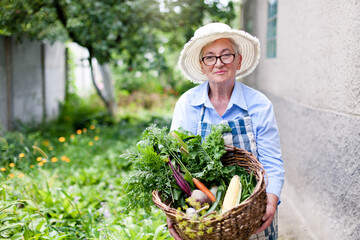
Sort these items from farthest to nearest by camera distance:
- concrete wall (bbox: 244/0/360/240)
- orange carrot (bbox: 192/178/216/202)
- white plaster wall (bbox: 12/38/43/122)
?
white plaster wall (bbox: 12/38/43/122)
concrete wall (bbox: 244/0/360/240)
orange carrot (bbox: 192/178/216/202)

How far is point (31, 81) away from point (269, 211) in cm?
647

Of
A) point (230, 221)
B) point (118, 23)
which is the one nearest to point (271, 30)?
point (118, 23)

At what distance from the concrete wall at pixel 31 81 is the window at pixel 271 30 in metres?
4.13

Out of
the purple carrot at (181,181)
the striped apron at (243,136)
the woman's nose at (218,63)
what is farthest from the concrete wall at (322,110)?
the purple carrot at (181,181)

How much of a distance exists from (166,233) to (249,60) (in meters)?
1.59

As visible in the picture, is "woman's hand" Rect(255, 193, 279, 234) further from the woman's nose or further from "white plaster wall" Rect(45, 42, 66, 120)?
"white plaster wall" Rect(45, 42, 66, 120)

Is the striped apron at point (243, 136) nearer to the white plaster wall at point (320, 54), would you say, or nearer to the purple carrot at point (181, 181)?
the purple carrot at point (181, 181)

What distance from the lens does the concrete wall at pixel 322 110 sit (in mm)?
2783

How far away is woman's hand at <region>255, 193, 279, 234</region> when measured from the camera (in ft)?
6.70

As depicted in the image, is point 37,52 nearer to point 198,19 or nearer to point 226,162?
point 198,19

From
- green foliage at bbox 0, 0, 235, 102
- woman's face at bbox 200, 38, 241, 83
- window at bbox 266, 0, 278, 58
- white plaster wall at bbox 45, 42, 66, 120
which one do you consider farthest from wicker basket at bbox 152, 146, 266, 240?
white plaster wall at bbox 45, 42, 66, 120

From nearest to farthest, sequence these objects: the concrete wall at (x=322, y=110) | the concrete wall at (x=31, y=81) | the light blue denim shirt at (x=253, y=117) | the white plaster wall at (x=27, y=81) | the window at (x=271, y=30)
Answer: the light blue denim shirt at (x=253, y=117), the concrete wall at (x=322, y=110), the window at (x=271, y=30), the concrete wall at (x=31, y=81), the white plaster wall at (x=27, y=81)

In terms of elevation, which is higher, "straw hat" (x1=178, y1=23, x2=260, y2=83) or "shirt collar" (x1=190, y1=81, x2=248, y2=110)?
"straw hat" (x1=178, y1=23, x2=260, y2=83)

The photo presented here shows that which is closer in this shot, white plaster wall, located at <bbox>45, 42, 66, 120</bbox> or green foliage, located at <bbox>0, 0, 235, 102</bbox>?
green foliage, located at <bbox>0, 0, 235, 102</bbox>
